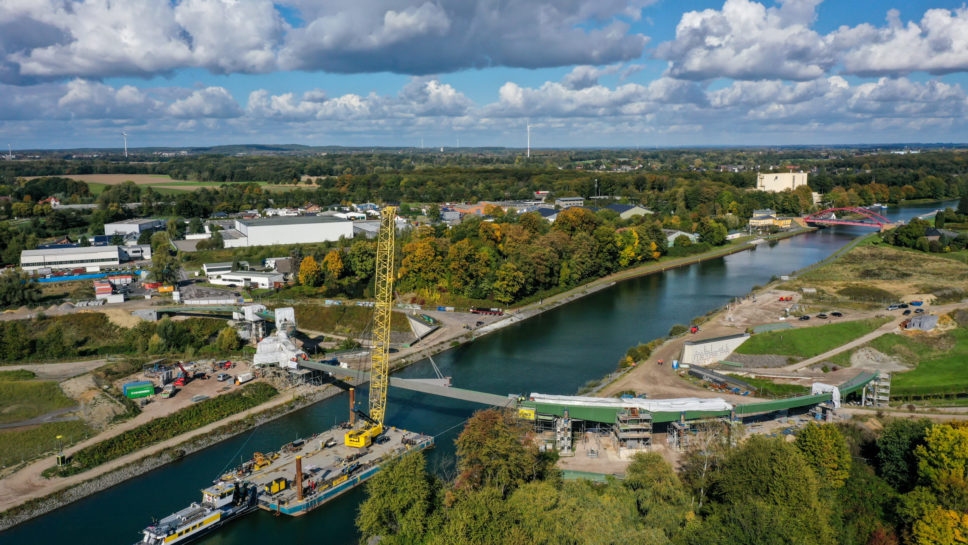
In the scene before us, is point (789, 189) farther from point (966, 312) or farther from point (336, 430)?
point (336, 430)

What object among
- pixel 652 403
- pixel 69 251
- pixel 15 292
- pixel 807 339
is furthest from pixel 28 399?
pixel 807 339

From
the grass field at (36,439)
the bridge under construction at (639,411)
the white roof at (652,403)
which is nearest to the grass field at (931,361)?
the bridge under construction at (639,411)

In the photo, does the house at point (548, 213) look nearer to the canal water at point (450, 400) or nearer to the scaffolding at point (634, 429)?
the canal water at point (450, 400)

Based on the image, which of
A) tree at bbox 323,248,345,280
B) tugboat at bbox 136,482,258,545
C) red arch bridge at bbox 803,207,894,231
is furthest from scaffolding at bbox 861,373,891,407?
red arch bridge at bbox 803,207,894,231

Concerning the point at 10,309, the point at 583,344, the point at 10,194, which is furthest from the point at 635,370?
the point at 10,194

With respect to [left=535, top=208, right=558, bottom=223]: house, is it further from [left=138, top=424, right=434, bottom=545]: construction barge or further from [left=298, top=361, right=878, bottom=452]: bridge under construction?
[left=138, top=424, right=434, bottom=545]: construction barge

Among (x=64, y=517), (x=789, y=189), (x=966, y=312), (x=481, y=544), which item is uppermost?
(x=789, y=189)
